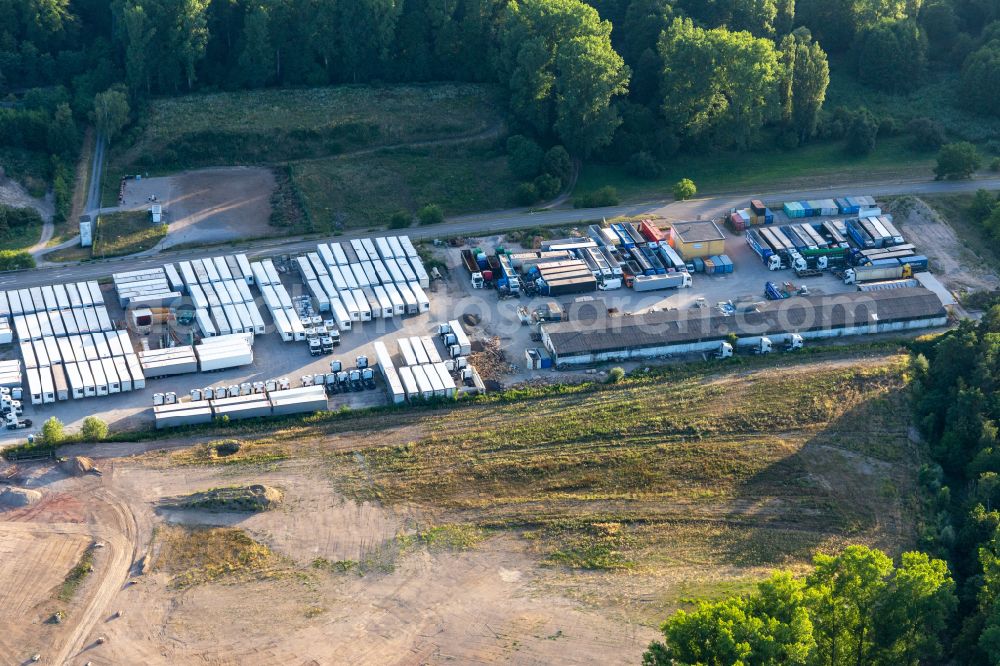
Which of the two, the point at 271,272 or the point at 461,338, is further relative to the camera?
the point at 271,272

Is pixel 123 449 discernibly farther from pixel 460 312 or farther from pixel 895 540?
pixel 895 540

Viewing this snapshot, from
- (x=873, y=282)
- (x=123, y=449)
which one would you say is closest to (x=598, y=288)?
(x=873, y=282)

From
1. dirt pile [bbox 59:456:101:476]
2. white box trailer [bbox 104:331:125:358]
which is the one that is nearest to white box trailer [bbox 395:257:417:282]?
white box trailer [bbox 104:331:125:358]

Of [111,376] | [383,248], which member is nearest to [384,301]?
[383,248]

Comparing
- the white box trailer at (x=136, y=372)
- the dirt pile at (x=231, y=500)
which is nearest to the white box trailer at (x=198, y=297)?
the white box trailer at (x=136, y=372)

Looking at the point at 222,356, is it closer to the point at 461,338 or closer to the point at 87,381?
the point at 87,381

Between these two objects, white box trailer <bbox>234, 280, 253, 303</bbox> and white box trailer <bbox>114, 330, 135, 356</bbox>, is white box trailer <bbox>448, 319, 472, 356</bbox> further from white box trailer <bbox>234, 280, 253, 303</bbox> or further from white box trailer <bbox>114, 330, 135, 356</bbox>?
white box trailer <bbox>114, 330, 135, 356</bbox>

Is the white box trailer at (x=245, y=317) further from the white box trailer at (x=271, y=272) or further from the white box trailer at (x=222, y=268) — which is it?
the white box trailer at (x=222, y=268)
